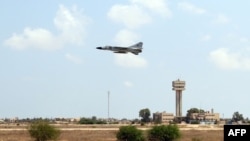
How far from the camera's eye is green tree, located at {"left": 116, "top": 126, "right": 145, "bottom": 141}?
386ft

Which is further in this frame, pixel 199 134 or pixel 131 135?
pixel 199 134

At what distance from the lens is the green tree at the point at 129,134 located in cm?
11756

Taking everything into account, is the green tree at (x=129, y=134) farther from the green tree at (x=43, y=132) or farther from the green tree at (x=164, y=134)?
the green tree at (x=43, y=132)

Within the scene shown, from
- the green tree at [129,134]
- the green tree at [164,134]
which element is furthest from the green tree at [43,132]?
the green tree at [164,134]

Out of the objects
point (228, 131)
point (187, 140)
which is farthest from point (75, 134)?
point (228, 131)

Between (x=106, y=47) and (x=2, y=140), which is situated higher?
(x=106, y=47)

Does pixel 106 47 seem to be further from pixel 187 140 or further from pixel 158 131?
pixel 187 140

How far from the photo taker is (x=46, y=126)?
114 m

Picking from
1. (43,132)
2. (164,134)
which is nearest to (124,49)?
(43,132)

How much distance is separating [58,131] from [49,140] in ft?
9.78

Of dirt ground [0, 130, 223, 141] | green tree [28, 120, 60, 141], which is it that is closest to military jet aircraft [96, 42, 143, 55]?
green tree [28, 120, 60, 141]

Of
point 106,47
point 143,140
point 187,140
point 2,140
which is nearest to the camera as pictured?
point 106,47

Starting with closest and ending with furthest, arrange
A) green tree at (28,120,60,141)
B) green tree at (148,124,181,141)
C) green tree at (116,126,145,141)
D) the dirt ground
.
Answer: green tree at (28,120,60,141)
the dirt ground
green tree at (116,126,145,141)
green tree at (148,124,181,141)

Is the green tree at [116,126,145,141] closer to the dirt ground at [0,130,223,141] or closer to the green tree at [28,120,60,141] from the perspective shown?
the dirt ground at [0,130,223,141]
